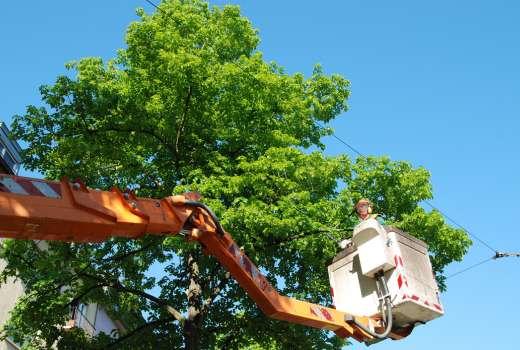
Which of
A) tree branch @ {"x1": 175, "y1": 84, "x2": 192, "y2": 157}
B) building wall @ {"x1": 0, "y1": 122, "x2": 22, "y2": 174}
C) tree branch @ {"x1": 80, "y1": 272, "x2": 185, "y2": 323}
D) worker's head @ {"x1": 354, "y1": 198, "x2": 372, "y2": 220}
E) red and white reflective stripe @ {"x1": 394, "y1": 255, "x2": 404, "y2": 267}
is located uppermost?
building wall @ {"x1": 0, "y1": 122, "x2": 22, "y2": 174}

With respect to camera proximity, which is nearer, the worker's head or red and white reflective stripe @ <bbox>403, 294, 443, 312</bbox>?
red and white reflective stripe @ <bbox>403, 294, 443, 312</bbox>

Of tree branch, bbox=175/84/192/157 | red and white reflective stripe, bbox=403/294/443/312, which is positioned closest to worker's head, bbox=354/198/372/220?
red and white reflective stripe, bbox=403/294/443/312

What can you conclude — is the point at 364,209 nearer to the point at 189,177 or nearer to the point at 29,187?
the point at 29,187

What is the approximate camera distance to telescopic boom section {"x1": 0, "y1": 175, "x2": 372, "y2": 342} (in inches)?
205

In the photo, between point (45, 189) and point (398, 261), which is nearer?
point (45, 189)

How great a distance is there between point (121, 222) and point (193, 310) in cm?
761

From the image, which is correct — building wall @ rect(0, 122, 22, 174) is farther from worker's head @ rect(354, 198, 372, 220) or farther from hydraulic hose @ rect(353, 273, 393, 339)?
hydraulic hose @ rect(353, 273, 393, 339)

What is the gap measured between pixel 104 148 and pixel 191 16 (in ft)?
12.5

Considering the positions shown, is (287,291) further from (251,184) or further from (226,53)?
(226,53)

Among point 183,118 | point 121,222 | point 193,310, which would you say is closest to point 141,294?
point 193,310

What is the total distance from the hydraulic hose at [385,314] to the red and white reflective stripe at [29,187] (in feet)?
11.8

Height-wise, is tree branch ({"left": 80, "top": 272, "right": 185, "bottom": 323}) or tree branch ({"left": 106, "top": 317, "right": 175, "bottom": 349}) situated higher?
tree branch ({"left": 80, "top": 272, "right": 185, "bottom": 323})

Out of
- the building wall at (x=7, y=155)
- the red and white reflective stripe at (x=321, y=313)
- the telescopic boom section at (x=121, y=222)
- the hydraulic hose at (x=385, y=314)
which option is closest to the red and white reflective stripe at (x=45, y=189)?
the telescopic boom section at (x=121, y=222)

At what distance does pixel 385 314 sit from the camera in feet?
20.9
